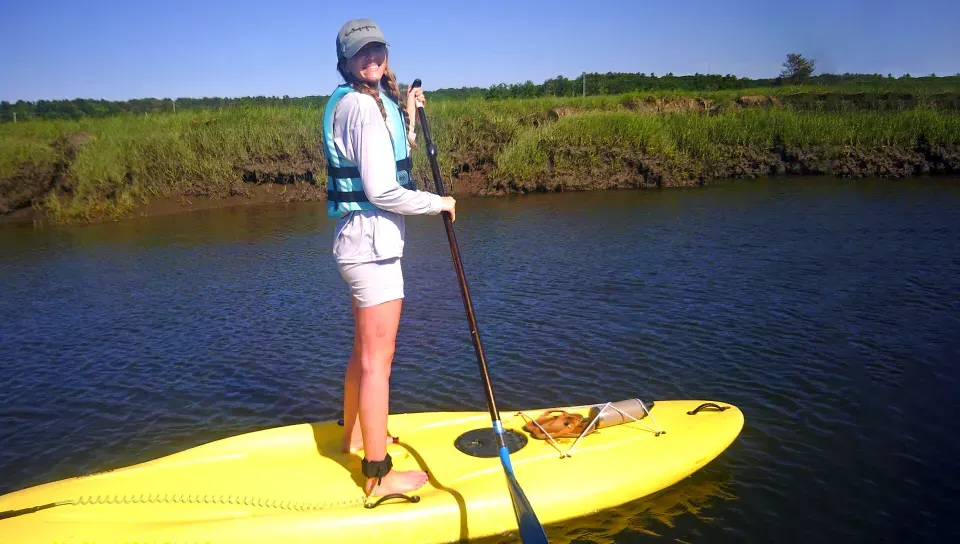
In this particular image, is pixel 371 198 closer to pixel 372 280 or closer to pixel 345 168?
pixel 345 168

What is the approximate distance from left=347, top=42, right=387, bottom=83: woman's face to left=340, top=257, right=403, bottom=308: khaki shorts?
964 millimetres

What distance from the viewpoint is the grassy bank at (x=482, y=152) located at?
1931cm

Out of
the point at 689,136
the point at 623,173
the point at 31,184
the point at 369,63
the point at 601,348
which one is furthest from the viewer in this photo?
the point at 689,136

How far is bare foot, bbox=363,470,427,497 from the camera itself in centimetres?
430

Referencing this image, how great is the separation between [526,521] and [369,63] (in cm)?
247

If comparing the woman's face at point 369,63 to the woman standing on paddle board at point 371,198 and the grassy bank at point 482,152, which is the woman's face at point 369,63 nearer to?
the woman standing on paddle board at point 371,198

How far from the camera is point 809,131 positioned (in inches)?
874

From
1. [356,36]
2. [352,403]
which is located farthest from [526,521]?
[356,36]

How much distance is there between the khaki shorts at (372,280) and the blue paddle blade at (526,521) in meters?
1.22

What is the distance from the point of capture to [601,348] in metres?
7.61

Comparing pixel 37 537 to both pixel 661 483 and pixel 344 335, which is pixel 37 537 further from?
pixel 344 335

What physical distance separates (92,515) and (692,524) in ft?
11.3

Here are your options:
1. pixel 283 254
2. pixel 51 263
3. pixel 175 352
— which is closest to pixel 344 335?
pixel 175 352

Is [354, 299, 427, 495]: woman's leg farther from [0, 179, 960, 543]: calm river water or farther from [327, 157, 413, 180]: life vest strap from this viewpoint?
[0, 179, 960, 543]: calm river water
